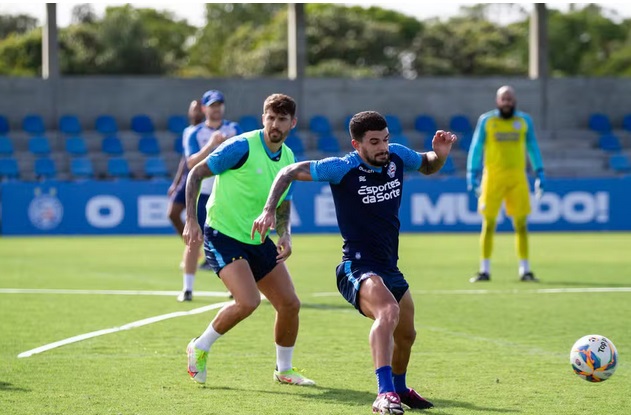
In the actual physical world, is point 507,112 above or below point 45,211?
above

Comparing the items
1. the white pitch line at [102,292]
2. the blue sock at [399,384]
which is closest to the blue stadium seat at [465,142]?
the white pitch line at [102,292]

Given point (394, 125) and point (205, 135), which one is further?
point (394, 125)

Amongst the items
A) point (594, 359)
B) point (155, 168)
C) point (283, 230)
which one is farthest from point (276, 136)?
point (155, 168)

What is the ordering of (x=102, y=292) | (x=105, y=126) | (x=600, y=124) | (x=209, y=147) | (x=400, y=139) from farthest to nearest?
(x=600, y=124), (x=105, y=126), (x=400, y=139), (x=102, y=292), (x=209, y=147)

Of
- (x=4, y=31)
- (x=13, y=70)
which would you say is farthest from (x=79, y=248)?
(x=4, y=31)

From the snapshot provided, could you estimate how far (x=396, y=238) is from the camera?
306 inches

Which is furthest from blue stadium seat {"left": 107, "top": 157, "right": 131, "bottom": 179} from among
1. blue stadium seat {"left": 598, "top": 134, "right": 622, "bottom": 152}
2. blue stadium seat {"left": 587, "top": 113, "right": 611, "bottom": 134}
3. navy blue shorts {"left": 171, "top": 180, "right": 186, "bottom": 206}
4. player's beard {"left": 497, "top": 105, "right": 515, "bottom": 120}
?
player's beard {"left": 497, "top": 105, "right": 515, "bottom": 120}

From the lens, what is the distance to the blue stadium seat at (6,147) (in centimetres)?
3123

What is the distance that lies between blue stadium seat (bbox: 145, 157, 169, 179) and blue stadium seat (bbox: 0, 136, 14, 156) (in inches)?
136

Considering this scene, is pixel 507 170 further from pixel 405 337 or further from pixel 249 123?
pixel 249 123

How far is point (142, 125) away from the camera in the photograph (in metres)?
33.9

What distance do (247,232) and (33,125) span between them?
82.7ft

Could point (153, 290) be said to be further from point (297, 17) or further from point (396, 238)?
point (297, 17)

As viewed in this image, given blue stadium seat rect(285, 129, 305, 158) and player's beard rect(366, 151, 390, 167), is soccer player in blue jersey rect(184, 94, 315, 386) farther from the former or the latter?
blue stadium seat rect(285, 129, 305, 158)
